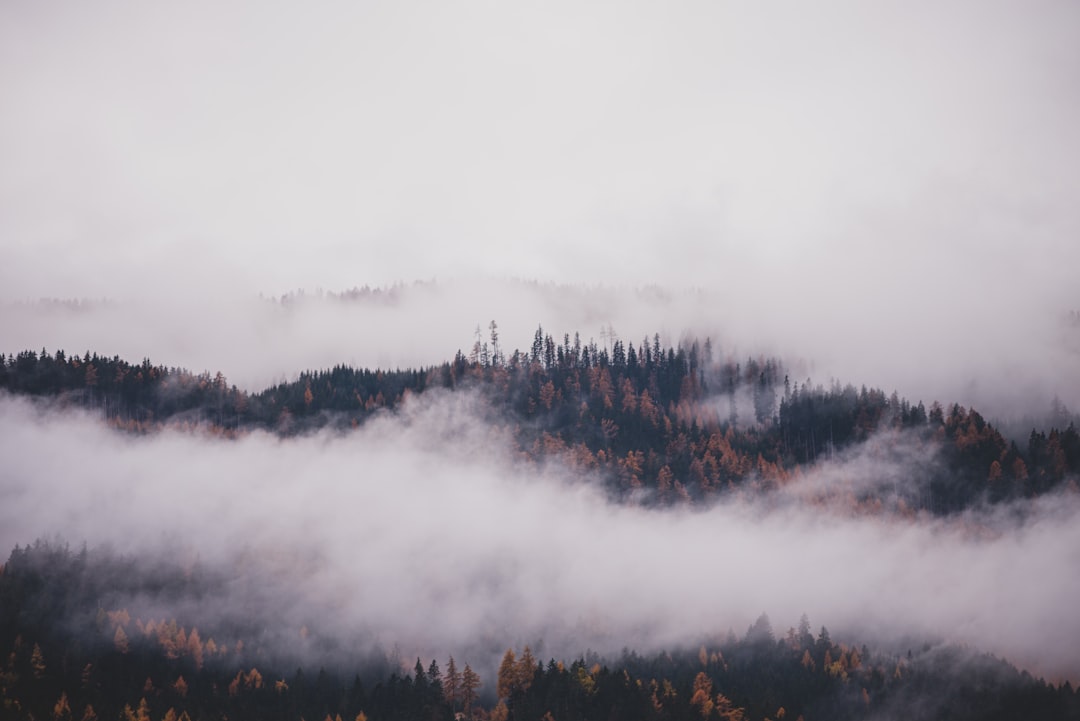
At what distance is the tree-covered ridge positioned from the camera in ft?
439

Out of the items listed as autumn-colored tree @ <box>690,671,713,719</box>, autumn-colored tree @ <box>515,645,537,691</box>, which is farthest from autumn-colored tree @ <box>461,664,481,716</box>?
autumn-colored tree @ <box>690,671,713,719</box>

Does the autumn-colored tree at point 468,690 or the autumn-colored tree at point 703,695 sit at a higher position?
the autumn-colored tree at point 703,695

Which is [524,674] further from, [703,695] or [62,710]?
[62,710]

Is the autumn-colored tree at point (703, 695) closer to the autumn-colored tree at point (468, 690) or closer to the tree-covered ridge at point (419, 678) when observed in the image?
the tree-covered ridge at point (419, 678)

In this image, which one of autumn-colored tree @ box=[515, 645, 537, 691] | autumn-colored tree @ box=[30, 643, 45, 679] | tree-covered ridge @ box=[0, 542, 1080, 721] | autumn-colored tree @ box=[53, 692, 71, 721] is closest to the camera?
autumn-colored tree @ box=[53, 692, 71, 721]

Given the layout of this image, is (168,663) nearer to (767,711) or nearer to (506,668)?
(506,668)

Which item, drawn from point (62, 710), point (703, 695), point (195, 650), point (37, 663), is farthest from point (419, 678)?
point (37, 663)

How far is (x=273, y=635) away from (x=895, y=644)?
443 feet

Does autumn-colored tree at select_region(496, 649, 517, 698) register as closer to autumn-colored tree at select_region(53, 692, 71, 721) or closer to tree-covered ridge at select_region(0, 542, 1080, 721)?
tree-covered ridge at select_region(0, 542, 1080, 721)

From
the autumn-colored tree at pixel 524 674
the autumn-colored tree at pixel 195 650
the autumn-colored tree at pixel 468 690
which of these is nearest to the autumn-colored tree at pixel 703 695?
the autumn-colored tree at pixel 524 674

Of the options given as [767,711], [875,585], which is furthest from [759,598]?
[767,711]

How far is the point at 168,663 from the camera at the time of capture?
6112 inches

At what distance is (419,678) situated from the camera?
466 ft

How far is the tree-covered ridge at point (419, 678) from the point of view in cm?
13375
